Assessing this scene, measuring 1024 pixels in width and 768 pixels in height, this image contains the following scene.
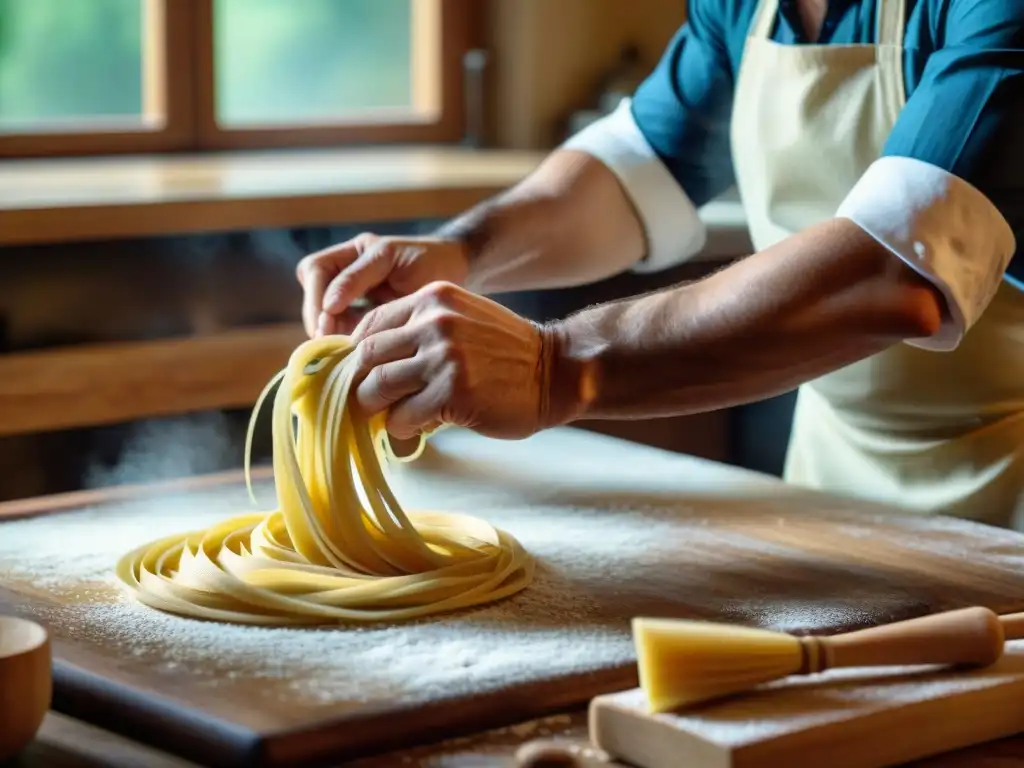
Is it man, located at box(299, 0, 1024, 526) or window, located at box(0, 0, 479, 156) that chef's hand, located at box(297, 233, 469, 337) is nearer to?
man, located at box(299, 0, 1024, 526)

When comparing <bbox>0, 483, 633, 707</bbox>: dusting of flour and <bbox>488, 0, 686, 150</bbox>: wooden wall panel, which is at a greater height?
<bbox>488, 0, 686, 150</bbox>: wooden wall panel

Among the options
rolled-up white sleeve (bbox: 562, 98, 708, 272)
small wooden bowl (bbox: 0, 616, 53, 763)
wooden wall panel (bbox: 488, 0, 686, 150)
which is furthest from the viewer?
wooden wall panel (bbox: 488, 0, 686, 150)

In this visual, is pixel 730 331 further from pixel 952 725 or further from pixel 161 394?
pixel 161 394

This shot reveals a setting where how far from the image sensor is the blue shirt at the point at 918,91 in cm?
147

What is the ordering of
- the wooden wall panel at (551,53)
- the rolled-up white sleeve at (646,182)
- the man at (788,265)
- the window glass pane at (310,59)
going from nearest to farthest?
1. the man at (788,265)
2. the rolled-up white sleeve at (646,182)
3. the window glass pane at (310,59)
4. the wooden wall panel at (551,53)

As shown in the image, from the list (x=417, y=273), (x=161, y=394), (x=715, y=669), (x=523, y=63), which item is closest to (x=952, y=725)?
(x=715, y=669)

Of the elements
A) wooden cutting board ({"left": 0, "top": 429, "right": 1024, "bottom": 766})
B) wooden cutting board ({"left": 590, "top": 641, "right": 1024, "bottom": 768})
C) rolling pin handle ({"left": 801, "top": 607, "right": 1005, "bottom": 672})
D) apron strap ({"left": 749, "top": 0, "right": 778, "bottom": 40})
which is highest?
apron strap ({"left": 749, "top": 0, "right": 778, "bottom": 40})

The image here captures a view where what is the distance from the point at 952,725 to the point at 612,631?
33 centimetres

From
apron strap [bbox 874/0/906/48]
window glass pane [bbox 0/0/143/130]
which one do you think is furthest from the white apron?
window glass pane [bbox 0/0/143/130]

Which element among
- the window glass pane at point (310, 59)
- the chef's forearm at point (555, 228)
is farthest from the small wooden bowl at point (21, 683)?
the window glass pane at point (310, 59)

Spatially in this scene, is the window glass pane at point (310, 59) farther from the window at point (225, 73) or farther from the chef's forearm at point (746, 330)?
the chef's forearm at point (746, 330)

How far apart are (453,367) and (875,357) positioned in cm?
67

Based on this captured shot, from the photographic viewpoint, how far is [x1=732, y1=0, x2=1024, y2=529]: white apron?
1.83m

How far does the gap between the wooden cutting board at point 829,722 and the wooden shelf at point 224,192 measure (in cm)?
182
